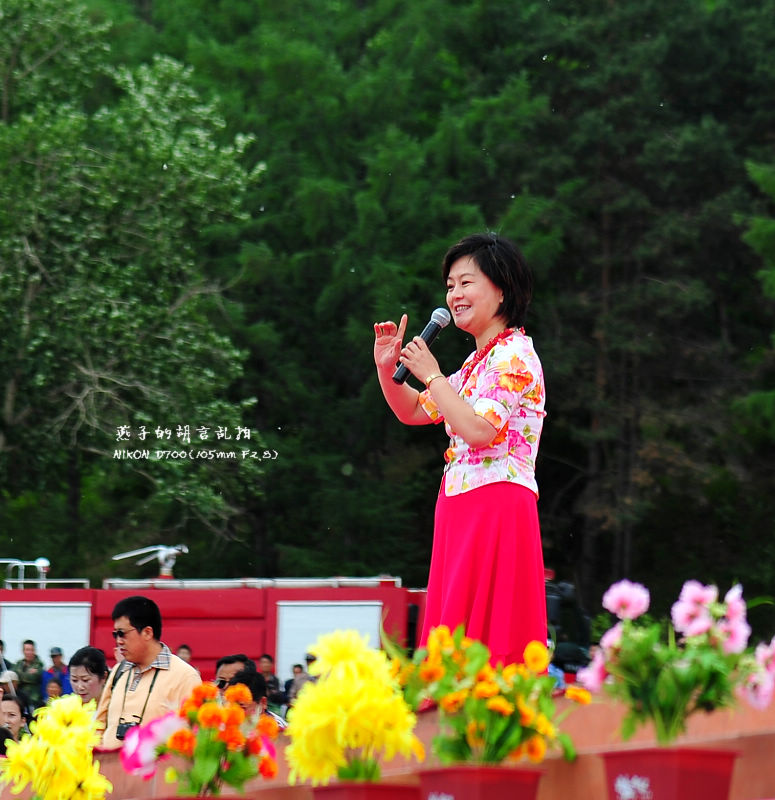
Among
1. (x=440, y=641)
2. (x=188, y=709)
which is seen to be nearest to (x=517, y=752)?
(x=440, y=641)

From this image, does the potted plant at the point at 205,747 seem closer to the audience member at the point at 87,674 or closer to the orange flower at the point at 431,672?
the orange flower at the point at 431,672

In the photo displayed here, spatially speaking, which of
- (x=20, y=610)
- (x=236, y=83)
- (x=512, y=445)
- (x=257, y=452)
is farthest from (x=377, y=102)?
(x=512, y=445)

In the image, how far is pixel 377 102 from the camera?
80.5 ft

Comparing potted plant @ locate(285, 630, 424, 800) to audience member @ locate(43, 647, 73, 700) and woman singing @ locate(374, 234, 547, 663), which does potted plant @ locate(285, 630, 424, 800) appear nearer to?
woman singing @ locate(374, 234, 547, 663)

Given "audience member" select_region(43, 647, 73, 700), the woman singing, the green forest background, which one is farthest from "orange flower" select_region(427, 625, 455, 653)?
the green forest background

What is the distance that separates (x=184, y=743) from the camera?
2.42m

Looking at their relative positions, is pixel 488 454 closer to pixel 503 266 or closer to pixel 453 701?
pixel 503 266

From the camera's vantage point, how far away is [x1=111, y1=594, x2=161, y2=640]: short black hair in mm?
4980

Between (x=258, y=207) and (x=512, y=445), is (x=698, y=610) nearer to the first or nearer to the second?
(x=512, y=445)

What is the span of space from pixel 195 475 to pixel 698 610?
16.9 m

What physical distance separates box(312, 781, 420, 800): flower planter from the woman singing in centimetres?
126

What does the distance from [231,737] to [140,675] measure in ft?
8.62

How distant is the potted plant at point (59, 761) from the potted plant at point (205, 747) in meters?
0.29

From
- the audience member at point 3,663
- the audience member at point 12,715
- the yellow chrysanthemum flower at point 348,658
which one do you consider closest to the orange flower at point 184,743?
the yellow chrysanthemum flower at point 348,658
